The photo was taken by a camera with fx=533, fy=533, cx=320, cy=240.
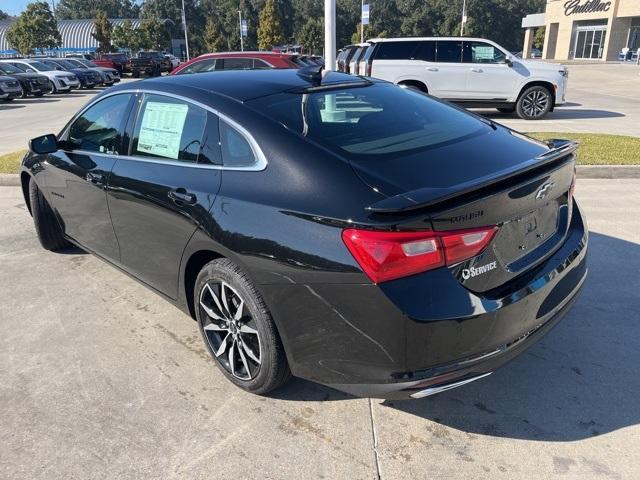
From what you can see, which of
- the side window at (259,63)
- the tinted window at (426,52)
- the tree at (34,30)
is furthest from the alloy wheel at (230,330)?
the tree at (34,30)

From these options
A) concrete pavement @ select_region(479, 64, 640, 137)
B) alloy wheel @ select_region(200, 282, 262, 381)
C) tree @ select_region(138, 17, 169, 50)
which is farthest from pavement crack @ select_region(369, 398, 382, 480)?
tree @ select_region(138, 17, 169, 50)

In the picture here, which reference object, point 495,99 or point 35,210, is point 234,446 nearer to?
point 35,210

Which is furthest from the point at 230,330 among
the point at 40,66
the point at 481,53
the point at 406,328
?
the point at 40,66

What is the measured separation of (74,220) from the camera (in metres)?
4.39

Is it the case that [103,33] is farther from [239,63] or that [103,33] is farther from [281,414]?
[281,414]

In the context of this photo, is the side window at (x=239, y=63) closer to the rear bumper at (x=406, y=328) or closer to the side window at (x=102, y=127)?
the side window at (x=102, y=127)

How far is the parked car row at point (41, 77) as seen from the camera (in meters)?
21.6

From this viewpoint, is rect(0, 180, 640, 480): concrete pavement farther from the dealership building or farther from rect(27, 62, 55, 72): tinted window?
the dealership building

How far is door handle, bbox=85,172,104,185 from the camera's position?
3777 mm

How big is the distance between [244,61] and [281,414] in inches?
480

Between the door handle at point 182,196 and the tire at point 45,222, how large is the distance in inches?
89.5

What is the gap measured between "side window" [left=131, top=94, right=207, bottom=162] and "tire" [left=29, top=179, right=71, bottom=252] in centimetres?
182

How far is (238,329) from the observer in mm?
2930

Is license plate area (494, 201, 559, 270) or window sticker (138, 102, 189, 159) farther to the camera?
window sticker (138, 102, 189, 159)
